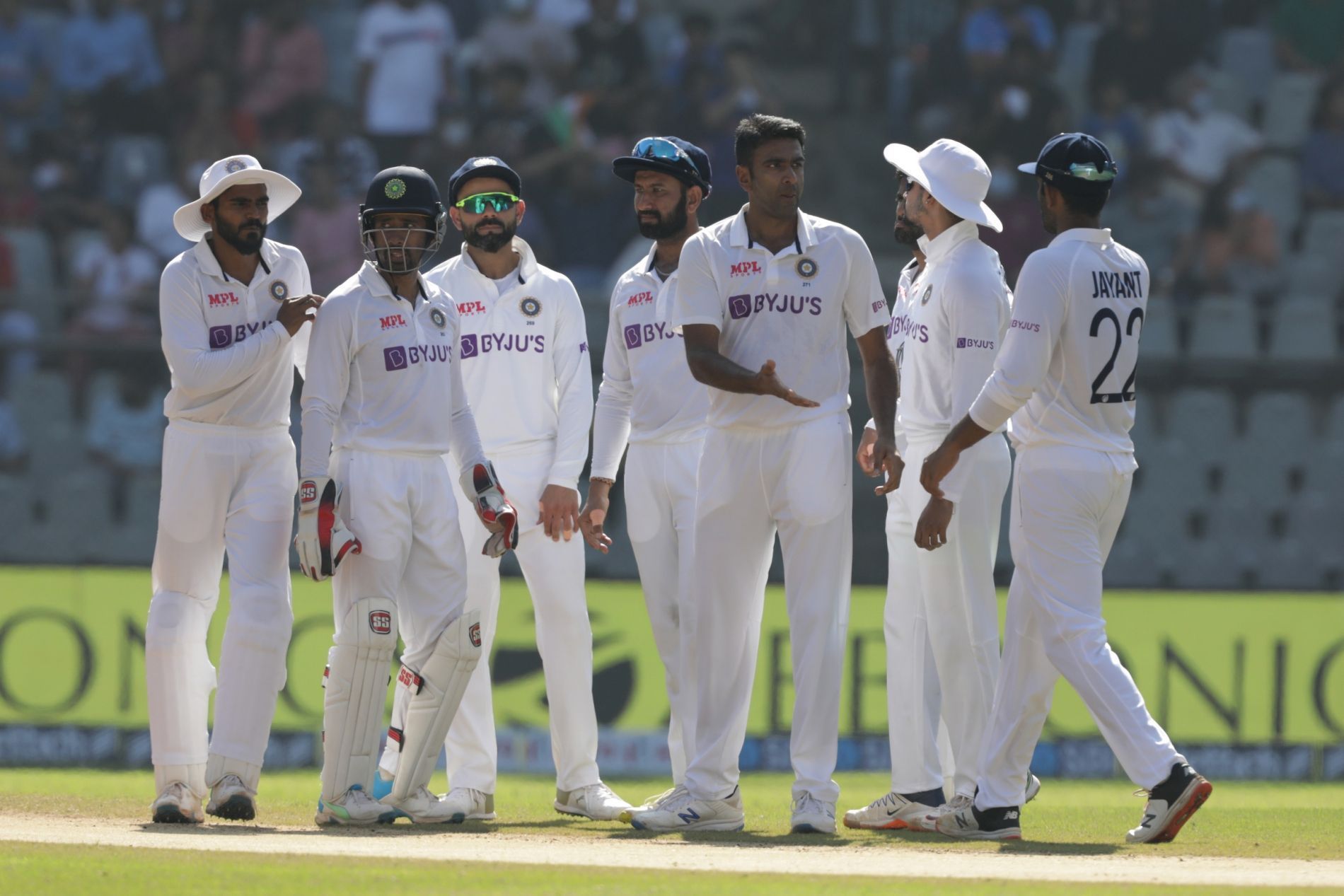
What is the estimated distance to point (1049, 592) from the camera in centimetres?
593

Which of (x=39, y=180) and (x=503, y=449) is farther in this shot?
(x=39, y=180)

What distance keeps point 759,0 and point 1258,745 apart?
29.6 ft

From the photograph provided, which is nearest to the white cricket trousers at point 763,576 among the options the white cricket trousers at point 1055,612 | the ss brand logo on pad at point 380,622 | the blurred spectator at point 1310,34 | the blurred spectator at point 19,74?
the white cricket trousers at point 1055,612

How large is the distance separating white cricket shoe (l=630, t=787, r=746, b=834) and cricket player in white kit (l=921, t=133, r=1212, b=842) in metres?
0.84

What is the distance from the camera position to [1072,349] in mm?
5953

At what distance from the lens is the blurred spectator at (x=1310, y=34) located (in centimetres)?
1648

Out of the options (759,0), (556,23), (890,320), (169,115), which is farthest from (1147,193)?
(890,320)

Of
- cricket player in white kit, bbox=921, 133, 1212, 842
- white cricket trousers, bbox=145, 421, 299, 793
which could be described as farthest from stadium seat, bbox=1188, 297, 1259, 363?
white cricket trousers, bbox=145, 421, 299, 793

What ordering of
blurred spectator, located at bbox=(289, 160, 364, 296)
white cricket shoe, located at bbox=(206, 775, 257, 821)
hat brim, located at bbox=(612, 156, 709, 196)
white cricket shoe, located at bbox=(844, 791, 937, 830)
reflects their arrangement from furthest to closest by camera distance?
blurred spectator, located at bbox=(289, 160, 364, 296), hat brim, located at bbox=(612, 156, 709, 196), white cricket shoe, located at bbox=(844, 791, 937, 830), white cricket shoe, located at bbox=(206, 775, 257, 821)

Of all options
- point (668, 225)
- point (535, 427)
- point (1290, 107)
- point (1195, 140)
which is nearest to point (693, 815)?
point (535, 427)

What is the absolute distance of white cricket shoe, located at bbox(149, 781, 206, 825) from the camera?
6.29 metres

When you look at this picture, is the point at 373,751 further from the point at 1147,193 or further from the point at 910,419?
the point at 1147,193

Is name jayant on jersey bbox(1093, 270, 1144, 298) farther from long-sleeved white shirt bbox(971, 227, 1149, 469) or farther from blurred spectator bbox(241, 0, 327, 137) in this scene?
blurred spectator bbox(241, 0, 327, 137)

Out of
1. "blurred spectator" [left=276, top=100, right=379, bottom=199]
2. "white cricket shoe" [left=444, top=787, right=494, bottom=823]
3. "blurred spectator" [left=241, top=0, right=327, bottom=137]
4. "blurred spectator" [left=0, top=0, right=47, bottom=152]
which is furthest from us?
"blurred spectator" [left=0, top=0, right=47, bottom=152]
